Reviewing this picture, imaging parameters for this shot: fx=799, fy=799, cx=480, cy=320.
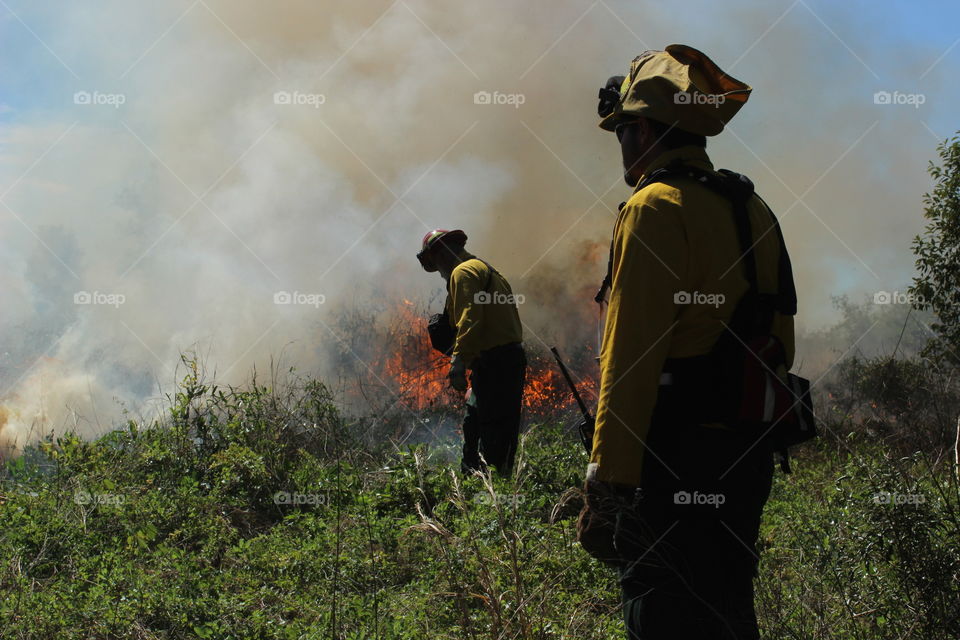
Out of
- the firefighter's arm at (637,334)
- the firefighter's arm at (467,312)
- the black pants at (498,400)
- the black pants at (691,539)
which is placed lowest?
the black pants at (691,539)

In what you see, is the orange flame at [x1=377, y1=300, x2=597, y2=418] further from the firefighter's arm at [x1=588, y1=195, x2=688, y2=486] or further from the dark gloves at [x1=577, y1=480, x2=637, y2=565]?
the firefighter's arm at [x1=588, y1=195, x2=688, y2=486]

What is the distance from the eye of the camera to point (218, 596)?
406cm

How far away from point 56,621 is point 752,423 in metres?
3.14

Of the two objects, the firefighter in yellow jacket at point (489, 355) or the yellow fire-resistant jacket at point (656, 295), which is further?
the firefighter in yellow jacket at point (489, 355)

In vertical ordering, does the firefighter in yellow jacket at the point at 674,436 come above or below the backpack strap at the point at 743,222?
below

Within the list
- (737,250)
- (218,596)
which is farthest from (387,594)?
(737,250)

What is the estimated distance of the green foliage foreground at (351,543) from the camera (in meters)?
2.98

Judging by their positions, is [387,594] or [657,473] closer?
[657,473]

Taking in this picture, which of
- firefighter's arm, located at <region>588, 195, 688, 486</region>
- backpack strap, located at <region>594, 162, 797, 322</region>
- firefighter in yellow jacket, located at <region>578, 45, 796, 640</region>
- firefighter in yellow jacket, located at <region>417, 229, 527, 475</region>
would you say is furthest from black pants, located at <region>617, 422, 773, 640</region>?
firefighter in yellow jacket, located at <region>417, 229, 527, 475</region>

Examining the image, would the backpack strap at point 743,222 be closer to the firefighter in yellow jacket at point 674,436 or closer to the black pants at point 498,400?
the firefighter in yellow jacket at point 674,436

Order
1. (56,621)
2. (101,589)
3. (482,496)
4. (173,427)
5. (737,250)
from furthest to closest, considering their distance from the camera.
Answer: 1. (173,427)
2. (482,496)
3. (101,589)
4. (56,621)
5. (737,250)

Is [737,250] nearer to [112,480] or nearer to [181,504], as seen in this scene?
[181,504]

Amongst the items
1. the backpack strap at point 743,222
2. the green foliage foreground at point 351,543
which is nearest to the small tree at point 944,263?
the green foliage foreground at point 351,543

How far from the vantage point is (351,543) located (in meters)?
4.51
